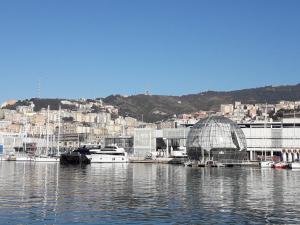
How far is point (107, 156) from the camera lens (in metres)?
129

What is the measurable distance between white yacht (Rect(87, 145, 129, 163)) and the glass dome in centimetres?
1702

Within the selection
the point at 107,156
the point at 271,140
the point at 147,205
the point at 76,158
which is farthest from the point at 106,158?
the point at 147,205

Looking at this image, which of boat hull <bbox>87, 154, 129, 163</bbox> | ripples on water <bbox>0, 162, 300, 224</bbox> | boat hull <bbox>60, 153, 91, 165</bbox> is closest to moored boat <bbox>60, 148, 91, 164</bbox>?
boat hull <bbox>60, 153, 91, 165</bbox>

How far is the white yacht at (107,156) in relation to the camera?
415 feet

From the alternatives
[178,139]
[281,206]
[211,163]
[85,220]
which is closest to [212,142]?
[211,163]

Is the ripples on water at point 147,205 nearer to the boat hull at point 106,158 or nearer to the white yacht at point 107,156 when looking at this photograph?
the boat hull at point 106,158

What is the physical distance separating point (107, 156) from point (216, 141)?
2636cm

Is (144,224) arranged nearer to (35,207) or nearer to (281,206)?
(35,207)

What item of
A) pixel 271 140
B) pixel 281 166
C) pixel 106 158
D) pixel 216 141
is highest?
pixel 271 140

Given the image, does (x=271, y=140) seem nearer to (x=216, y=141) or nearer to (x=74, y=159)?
(x=216, y=141)

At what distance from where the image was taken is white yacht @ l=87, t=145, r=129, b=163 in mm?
126394

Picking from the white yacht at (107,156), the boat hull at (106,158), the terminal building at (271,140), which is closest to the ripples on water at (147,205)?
the boat hull at (106,158)

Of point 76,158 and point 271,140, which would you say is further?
point 271,140

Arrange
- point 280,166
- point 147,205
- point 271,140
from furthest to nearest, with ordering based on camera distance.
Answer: point 271,140
point 280,166
point 147,205
